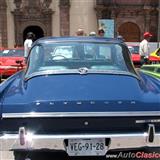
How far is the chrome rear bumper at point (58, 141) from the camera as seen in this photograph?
450cm

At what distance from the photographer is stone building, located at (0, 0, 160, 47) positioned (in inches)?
1469

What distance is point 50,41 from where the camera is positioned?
6.22 metres

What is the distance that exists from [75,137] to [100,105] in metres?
0.41

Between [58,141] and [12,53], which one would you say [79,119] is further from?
[12,53]

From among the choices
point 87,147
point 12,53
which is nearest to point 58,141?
point 87,147

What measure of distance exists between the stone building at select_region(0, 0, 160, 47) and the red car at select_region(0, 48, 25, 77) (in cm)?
2061

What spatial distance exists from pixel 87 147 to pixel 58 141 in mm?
303

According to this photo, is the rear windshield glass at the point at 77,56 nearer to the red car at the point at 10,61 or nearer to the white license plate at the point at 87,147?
the white license plate at the point at 87,147

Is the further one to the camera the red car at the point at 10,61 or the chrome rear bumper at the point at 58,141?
the red car at the point at 10,61

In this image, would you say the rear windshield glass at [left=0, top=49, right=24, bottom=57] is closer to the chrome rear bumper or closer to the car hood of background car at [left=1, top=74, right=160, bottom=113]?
the car hood of background car at [left=1, top=74, right=160, bottom=113]

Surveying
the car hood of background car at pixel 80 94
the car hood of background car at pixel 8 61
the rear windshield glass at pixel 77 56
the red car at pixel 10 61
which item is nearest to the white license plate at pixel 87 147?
the car hood of background car at pixel 80 94

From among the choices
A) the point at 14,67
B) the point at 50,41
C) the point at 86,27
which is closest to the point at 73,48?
the point at 50,41

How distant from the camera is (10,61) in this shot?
1522 centimetres

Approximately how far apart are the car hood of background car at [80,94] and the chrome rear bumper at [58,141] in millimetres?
261
